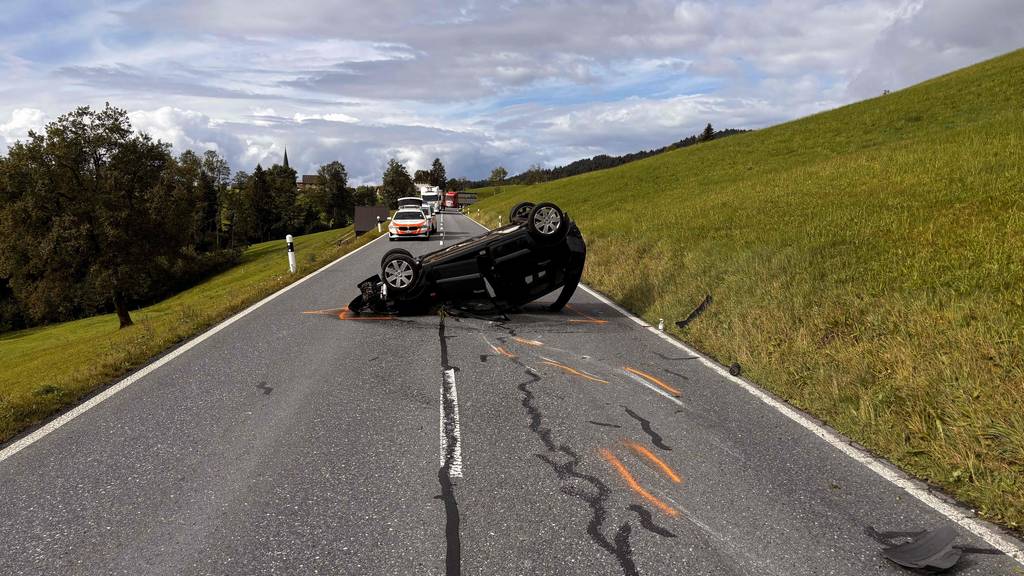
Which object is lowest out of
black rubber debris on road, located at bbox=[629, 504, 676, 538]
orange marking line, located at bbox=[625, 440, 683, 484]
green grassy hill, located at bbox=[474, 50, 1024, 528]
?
orange marking line, located at bbox=[625, 440, 683, 484]

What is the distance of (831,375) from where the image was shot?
5.57 metres

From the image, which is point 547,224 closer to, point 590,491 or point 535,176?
point 590,491

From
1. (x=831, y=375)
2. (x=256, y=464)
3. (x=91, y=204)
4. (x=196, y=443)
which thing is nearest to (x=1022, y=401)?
(x=831, y=375)

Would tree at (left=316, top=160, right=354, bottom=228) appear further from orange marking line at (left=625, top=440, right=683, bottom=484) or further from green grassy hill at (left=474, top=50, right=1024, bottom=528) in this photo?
orange marking line at (left=625, top=440, right=683, bottom=484)

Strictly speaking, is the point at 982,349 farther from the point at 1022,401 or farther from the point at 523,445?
the point at 523,445

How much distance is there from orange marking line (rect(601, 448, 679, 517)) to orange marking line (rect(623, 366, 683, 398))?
5.38ft

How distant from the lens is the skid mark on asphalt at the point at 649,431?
449 cm

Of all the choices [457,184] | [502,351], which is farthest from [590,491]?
[457,184]

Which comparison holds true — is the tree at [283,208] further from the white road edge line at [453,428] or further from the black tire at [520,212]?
the white road edge line at [453,428]

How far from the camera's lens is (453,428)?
4.83 meters

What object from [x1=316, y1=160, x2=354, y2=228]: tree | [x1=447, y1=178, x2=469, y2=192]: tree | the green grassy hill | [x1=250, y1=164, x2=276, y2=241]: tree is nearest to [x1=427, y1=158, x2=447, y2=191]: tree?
[x1=447, y1=178, x2=469, y2=192]: tree

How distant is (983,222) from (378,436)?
9.31 meters

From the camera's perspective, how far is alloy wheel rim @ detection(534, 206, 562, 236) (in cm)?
918

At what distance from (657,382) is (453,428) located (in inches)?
92.3
